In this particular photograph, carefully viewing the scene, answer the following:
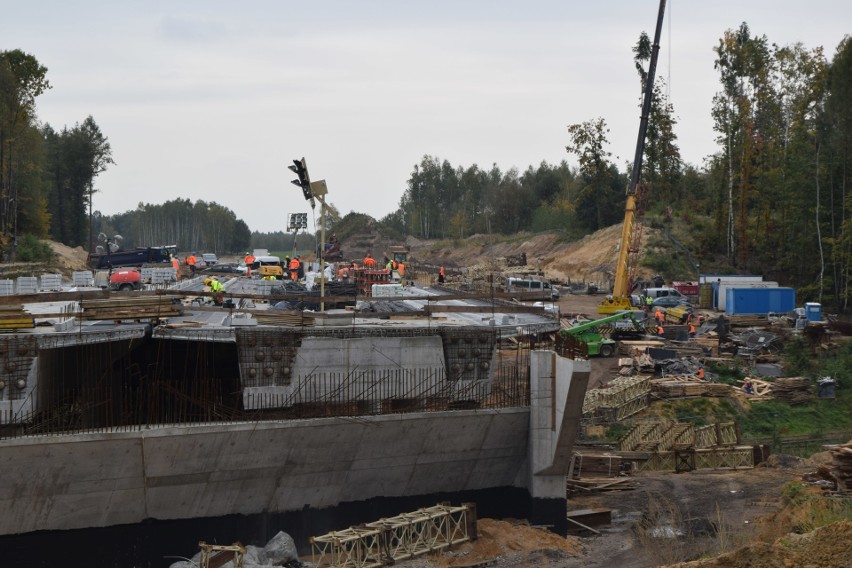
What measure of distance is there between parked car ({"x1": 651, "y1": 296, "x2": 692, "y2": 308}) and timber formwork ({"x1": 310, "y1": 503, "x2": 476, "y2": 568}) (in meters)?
37.5

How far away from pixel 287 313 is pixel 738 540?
42.0 feet

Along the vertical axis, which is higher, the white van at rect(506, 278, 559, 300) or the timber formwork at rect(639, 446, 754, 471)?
the white van at rect(506, 278, 559, 300)

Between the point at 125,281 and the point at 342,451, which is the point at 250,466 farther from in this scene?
the point at 125,281

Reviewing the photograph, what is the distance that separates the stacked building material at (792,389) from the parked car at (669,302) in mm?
17876

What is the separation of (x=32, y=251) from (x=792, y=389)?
53134mm

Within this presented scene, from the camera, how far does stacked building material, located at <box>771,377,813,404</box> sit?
40000 mm

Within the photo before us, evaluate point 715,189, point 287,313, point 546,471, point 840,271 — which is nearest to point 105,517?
point 287,313

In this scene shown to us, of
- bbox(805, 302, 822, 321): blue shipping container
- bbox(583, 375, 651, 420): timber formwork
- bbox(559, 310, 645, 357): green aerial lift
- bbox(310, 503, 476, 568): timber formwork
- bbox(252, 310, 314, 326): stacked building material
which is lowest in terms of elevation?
bbox(310, 503, 476, 568): timber formwork

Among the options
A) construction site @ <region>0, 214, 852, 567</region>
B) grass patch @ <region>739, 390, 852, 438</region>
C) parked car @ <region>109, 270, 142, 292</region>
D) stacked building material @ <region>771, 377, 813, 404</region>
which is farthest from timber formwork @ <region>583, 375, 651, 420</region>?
parked car @ <region>109, 270, 142, 292</region>

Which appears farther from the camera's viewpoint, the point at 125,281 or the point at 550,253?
the point at 550,253

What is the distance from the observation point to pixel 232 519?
79.3ft

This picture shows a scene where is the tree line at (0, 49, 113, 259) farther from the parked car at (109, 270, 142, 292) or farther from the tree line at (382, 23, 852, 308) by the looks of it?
the tree line at (382, 23, 852, 308)

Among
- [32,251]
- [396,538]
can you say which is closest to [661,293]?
[396,538]

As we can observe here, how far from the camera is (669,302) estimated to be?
196 ft
